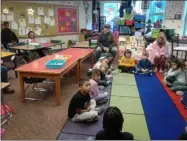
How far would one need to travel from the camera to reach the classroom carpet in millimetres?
2369

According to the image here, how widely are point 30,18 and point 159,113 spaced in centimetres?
570

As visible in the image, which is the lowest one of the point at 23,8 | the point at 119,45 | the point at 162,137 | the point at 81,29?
the point at 162,137

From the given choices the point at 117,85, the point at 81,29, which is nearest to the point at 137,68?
the point at 117,85

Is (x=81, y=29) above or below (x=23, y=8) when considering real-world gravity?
below

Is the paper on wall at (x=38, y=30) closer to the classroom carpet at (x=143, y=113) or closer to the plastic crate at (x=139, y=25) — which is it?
the plastic crate at (x=139, y=25)

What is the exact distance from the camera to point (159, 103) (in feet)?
10.6

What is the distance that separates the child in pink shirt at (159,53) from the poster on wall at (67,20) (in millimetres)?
3890

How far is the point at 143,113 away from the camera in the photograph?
2.88 m

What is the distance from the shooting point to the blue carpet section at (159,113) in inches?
94.0

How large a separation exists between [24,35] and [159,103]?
5353 millimetres

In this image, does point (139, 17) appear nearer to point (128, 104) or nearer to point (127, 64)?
point (127, 64)

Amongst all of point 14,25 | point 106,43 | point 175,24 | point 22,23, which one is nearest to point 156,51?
point 106,43

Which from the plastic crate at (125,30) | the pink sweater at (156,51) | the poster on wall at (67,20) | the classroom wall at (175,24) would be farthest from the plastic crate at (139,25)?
the poster on wall at (67,20)

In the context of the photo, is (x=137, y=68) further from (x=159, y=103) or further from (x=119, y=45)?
(x=159, y=103)
